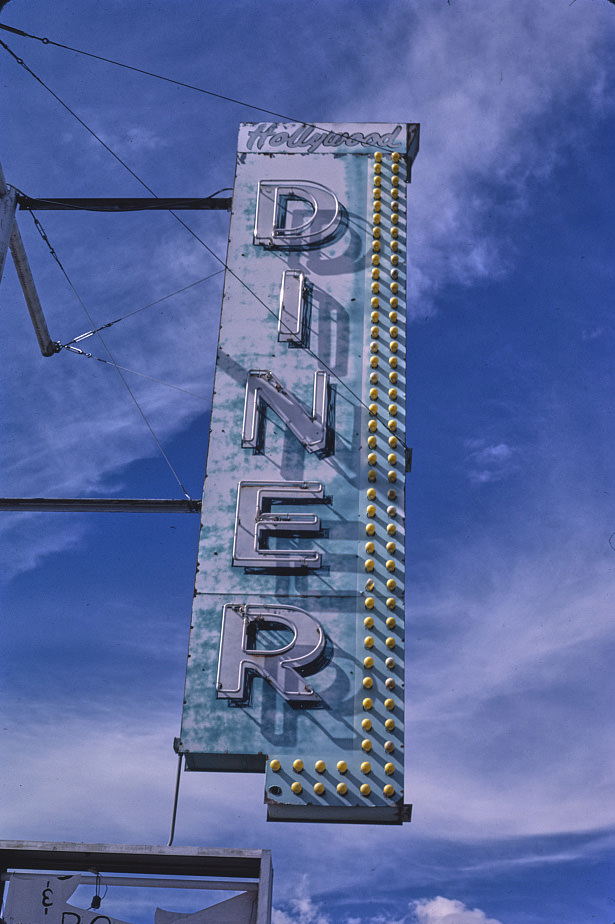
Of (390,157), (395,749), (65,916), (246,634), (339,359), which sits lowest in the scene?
(65,916)

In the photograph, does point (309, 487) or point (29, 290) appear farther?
point (29, 290)

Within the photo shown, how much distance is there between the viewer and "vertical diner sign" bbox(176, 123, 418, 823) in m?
13.7

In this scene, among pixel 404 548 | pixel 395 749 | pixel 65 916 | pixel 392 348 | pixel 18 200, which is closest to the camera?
pixel 65 916

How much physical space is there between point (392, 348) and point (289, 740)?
19.6ft

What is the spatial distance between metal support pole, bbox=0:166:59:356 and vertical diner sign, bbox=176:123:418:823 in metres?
3.03

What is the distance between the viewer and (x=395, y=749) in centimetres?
1362

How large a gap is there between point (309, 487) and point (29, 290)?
5718 mm

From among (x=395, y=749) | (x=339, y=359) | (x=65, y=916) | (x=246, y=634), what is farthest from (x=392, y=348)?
(x=65, y=916)

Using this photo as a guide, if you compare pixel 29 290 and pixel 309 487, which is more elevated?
pixel 29 290

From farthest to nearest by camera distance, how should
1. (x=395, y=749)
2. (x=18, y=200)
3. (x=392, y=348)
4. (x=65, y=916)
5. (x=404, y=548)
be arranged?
(x=18, y=200) → (x=392, y=348) → (x=404, y=548) → (x=395, y=749) → (x=65, y=916)

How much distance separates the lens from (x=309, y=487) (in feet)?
A: 50.3

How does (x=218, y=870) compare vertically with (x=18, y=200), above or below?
below

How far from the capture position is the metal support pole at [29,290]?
55.5ft

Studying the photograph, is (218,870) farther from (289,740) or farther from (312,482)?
(312,482)
